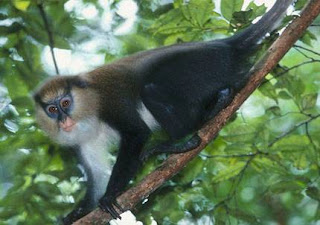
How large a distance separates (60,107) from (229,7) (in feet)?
5.53

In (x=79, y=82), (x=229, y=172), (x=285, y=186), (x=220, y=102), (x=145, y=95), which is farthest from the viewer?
(x=79, y=82)

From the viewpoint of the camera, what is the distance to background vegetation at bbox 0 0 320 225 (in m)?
4.58

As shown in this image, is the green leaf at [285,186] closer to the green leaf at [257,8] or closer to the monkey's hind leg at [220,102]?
the monkey's hind leg at [220,102]

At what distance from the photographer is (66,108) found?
516 centimetres

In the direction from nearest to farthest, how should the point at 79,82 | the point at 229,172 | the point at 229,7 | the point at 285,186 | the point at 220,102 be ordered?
the point at 229,7, the point at 220,102, the point at 285,186, the point at 229,172, the point at 79,82

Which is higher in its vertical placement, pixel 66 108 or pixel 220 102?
pixel 220 102

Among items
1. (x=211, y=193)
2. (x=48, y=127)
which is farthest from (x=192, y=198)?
(x=48, y=127)

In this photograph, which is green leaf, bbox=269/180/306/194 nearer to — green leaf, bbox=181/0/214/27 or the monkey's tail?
the monkey's tail

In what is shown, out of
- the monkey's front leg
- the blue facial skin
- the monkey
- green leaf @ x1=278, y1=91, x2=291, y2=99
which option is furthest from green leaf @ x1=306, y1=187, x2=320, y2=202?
the blue facial skin

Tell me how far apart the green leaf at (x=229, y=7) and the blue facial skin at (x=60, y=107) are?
1562 millimetres

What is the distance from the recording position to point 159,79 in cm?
500

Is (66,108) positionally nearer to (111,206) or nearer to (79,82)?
(79,82)

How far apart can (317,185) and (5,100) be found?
107 inches

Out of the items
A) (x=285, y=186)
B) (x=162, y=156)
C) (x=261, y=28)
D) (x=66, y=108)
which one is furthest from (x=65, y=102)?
(x=285, y=186)
